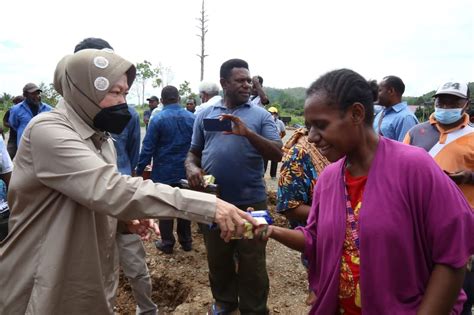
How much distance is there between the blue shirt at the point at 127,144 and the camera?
362cm

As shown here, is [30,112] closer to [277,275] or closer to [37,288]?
[277,275]

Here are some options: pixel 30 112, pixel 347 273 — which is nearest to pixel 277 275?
pixel 347 273

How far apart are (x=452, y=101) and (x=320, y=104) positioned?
218 centimetres

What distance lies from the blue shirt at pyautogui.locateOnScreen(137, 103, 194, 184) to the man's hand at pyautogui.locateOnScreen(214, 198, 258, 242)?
322 cm

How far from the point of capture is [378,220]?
141cm

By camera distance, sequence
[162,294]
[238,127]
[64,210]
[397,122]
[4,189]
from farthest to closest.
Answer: [397,122] → [162,294] → [4,189] → [238,127] → [64,210]

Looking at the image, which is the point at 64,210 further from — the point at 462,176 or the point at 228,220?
the point at 462,176

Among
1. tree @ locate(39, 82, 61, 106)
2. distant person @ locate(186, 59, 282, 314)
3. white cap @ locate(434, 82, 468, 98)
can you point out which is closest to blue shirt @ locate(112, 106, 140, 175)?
distant person @ locate(186, 59, 282, 314)

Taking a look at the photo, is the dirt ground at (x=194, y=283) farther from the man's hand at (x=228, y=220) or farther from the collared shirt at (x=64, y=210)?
the man's hand at (x=228, y=220)

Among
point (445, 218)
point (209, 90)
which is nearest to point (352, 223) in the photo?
point (445, 218)

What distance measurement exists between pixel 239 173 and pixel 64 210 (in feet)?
5.71

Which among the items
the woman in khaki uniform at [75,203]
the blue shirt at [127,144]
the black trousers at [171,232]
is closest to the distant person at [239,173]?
the blue shirt at [127,144]

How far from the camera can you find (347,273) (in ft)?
5.18

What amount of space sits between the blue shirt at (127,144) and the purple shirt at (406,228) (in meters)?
2.69
